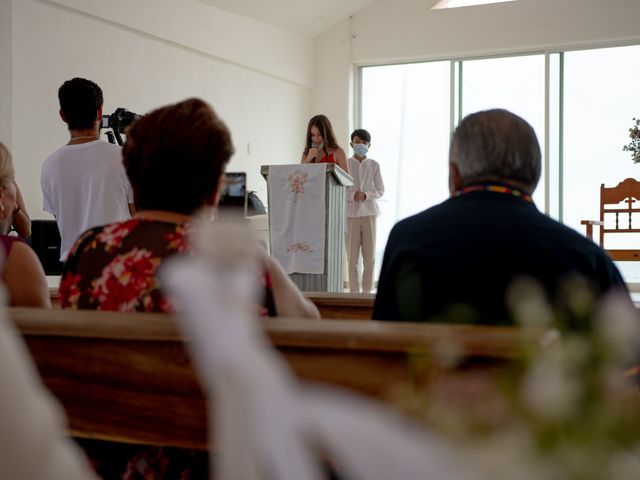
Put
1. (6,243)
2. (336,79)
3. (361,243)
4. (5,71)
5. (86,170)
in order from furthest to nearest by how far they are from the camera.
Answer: (336,79)
(361,243)
(5,71)
(86,170)
(6,243)

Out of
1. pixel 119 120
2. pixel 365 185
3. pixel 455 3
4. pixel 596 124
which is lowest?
pixel 365 185

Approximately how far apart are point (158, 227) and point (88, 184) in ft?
5.67

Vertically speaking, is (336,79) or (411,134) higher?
(336,79)

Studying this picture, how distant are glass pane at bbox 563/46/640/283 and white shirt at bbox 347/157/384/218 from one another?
8.68 feet

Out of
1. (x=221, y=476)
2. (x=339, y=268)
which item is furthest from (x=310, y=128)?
(x=221, y=476)

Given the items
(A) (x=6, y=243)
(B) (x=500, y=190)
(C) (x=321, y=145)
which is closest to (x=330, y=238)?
(C) (x=321, y=145)

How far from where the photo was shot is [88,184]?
10.3ft

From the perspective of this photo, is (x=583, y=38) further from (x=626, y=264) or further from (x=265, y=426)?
(x=265, y=426)

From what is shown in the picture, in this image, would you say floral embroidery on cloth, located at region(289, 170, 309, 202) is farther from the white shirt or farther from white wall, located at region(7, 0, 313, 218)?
the white shirt

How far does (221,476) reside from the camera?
406 mm

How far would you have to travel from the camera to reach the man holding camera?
3098mm

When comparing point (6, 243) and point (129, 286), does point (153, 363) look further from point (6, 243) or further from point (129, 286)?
point (6, 243)

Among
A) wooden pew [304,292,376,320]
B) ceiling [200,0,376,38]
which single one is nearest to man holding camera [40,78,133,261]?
wooden pew [304,292,376,320]

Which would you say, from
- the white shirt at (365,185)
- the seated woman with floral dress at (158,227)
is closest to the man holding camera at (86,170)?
the seated woman with floral dress at (158,227)
